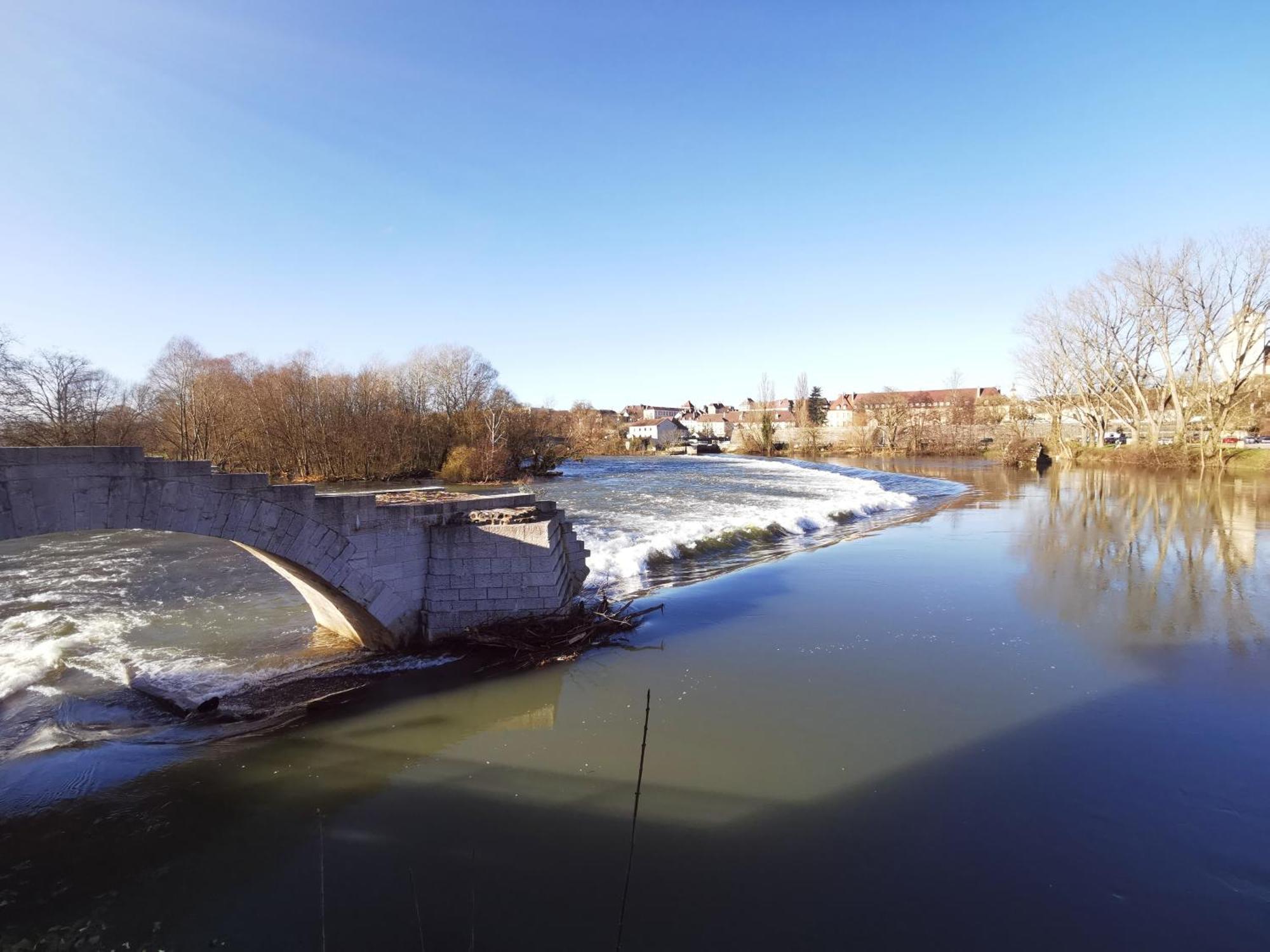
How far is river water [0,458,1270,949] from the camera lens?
3930 mm

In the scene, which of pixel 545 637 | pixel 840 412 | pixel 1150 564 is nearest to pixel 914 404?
pixel 840 412

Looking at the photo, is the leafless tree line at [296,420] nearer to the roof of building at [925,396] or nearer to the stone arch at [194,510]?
the stone arch at [194,510]

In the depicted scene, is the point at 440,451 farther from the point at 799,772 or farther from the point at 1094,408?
the point at 1094,408

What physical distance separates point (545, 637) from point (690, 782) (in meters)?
3.72

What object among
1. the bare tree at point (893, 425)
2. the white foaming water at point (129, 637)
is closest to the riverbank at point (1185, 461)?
the bare tree at point (893, 425)

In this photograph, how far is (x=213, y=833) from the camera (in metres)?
4.77

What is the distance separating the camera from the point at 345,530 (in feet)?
24.4

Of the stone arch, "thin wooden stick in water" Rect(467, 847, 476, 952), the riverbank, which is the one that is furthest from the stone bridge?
the riverbank

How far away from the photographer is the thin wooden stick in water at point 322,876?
3.74m

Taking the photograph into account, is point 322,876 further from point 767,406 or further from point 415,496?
point 767,406

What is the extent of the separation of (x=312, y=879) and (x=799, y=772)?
399 centimetres

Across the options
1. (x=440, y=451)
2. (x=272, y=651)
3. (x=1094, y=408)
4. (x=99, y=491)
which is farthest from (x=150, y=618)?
(x=1094, y=408)

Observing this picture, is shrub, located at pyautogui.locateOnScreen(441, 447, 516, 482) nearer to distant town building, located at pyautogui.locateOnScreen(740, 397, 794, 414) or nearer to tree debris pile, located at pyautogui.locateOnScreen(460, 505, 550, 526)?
tree debris pile, located at pyautogui.locateOnScreen(460, 505, 550, 526)

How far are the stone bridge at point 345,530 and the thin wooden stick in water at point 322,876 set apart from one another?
10.4 feet
